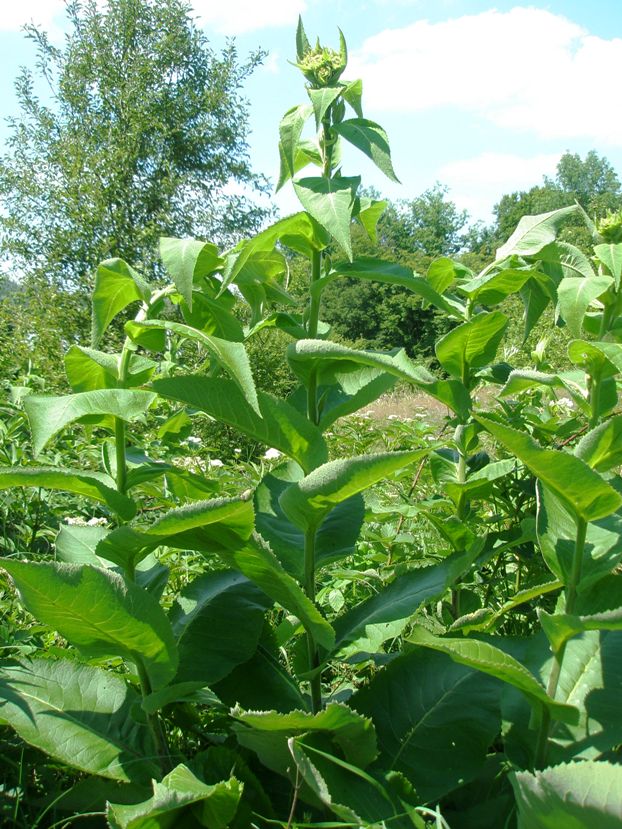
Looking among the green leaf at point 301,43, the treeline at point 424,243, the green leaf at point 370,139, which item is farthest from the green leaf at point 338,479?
the treeline at point 424,243

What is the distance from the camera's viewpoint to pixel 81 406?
1078mm

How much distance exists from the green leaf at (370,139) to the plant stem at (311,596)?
0.59 meters

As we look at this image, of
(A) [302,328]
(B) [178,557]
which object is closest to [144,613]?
(A) [302,328]

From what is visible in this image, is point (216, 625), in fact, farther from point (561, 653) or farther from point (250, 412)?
point (561, 653)

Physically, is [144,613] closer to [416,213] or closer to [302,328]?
[302,328]

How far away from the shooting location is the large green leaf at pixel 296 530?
127 centimetres

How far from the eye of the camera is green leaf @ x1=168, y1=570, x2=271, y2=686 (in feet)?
4.20

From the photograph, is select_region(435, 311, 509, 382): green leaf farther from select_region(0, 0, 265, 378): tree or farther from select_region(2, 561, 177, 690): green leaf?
select_region(0, 0, 265, 378): tree

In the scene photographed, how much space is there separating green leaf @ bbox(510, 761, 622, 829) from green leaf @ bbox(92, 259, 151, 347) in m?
0.90

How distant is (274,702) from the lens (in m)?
1.33

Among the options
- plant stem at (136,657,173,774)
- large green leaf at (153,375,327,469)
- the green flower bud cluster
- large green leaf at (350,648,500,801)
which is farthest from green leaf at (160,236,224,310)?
large green leaf at (350,648,500,801)

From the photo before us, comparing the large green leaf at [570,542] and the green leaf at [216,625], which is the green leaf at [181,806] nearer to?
the green leaf at [216,625]

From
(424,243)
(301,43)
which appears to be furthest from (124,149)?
(424,243)

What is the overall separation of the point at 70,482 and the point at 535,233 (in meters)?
0.93
